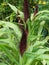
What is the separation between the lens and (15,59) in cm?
254

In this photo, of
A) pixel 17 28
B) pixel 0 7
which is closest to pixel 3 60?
pixel 17 28

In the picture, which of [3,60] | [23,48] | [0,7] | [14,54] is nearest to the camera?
[23,48]

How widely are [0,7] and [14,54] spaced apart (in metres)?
2.64

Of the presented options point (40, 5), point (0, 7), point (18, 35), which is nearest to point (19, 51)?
point (18, 35)

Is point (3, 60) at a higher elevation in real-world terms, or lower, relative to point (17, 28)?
lower

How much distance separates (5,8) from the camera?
17.0 ft

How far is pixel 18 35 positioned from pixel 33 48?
0.28 meters

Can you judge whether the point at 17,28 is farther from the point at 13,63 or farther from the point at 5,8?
the point at 5,8

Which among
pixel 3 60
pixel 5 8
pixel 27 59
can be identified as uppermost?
pixel 27 59

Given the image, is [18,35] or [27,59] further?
[18,35]

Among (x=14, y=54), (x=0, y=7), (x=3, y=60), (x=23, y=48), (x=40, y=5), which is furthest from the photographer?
(x=0, y=7)

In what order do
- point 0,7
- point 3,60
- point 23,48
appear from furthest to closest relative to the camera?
point 0,7, point 3,60, point 23,48

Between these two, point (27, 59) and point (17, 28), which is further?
point (17, 28)

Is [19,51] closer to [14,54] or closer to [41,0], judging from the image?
[14,54]
